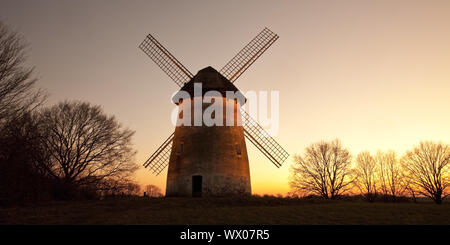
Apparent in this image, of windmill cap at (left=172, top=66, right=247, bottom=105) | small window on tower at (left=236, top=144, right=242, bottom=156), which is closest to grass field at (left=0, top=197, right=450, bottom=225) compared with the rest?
small window on tower at (left=236, top=144, right=242, bottom=156)

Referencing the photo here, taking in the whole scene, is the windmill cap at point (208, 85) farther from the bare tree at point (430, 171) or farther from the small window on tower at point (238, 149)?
the bare tree at point (430, 171)

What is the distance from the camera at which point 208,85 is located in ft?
61.5

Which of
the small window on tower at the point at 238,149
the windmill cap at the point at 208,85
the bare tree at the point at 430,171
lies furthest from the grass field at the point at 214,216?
the bare tree at the point at 430,171

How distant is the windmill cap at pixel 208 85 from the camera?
18.8 m

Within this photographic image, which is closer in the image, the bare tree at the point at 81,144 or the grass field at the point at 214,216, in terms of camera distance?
the grass field at the point at 214,216

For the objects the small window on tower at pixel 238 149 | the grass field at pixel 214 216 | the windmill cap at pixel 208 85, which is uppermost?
the windmill cap at pixel 208 85

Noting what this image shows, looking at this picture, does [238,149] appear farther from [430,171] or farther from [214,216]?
[430,171]

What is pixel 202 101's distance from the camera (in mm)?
18578

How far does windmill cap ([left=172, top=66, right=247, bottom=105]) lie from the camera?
18.8 m

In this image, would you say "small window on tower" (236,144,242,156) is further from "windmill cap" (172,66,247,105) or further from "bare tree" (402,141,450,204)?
"bare tree" (402,141,450,204)

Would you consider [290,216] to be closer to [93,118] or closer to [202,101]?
[202,101]

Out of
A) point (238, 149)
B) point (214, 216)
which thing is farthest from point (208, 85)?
point (214, 216)
